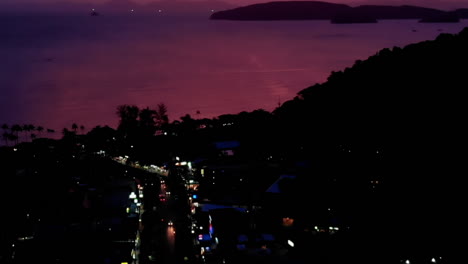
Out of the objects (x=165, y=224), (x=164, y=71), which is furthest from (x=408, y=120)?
(x=164, y=71)

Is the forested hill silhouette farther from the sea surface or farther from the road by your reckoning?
the sea surface

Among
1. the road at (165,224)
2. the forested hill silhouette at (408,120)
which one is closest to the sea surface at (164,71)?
the forested hill silhouette at (408,120)

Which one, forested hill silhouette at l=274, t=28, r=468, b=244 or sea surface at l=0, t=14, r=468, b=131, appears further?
sea surface at l=0, t=14, r=468, b=131

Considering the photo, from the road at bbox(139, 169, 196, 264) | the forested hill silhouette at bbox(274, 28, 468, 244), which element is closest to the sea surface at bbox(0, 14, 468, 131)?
the forested hill silhouette at bbox(274, 28, 468, 244)

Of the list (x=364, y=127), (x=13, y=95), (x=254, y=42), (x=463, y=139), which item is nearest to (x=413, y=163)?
(x=463, y=139)

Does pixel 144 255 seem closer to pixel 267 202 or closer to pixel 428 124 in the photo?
pixel 267 202

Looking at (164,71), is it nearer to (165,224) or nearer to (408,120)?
(165,224)

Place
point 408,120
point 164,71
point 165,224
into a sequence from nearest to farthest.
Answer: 1. point 408,120
2. point 165,224
3. point 164,71

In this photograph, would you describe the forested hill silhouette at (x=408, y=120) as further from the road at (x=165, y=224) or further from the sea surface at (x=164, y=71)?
the sea surface at (x=164, y=71)
